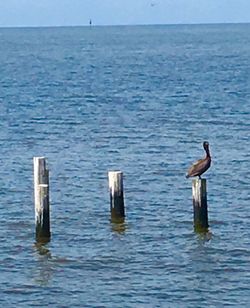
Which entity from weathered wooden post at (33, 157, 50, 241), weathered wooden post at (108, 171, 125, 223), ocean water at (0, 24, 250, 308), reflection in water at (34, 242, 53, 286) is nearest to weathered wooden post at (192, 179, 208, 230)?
ocean water at (0, 24, 250, 308)

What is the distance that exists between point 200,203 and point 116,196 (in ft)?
7.14

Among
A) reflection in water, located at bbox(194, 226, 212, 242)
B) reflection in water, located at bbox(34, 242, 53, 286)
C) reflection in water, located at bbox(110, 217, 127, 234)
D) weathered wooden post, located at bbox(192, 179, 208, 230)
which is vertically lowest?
reflection in water, located at bbox(34, 242, 53, 286)

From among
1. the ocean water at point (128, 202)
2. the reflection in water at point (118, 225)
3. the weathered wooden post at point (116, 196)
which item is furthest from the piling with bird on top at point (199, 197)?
the reflection in water at point (118, 225)

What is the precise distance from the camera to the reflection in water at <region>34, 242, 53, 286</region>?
24430 mm

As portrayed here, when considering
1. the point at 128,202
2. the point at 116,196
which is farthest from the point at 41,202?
the point at 128,202

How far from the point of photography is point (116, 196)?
28.3m

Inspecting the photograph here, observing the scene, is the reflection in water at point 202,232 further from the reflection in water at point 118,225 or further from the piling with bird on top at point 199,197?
the reflection in water at point 118,225

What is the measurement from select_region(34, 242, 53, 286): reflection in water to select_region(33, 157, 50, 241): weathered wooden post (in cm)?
27

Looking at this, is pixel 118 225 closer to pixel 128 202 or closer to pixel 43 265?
Result: pixel 128 202

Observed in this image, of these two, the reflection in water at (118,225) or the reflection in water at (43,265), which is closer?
the reflection in water at (43,265)

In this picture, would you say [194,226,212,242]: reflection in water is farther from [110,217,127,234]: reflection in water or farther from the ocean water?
[110,217,127,234]: reflection in water

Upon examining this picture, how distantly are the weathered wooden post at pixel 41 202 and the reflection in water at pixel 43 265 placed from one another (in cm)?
27

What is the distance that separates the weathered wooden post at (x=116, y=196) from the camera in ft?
91.1

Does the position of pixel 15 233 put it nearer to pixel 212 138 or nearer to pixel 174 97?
pixel 212 138
